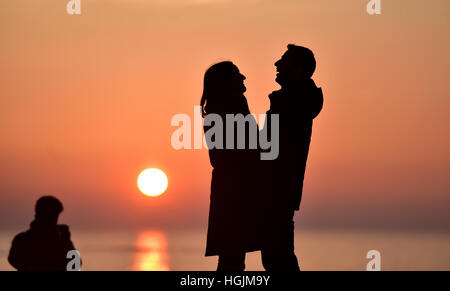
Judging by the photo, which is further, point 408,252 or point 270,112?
point 408,252

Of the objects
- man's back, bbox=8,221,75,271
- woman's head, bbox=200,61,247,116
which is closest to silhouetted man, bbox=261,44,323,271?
woman's head, bbox=200,61,247,116

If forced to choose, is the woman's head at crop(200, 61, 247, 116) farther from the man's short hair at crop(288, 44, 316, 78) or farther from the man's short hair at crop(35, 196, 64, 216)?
the man's short hair at crop(35, 196, 64, 216)

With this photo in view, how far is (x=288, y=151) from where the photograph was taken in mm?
10008

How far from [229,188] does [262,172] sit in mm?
408

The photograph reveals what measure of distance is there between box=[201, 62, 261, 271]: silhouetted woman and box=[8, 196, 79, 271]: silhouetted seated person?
65.4 inches

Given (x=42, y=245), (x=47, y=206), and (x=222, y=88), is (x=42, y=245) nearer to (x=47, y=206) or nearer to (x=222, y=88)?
(x=47, y=206)

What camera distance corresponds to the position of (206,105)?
33.2ft

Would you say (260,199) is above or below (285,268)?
above

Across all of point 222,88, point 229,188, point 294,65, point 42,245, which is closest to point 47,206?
point 42,245

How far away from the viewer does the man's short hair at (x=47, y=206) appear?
377 inches
